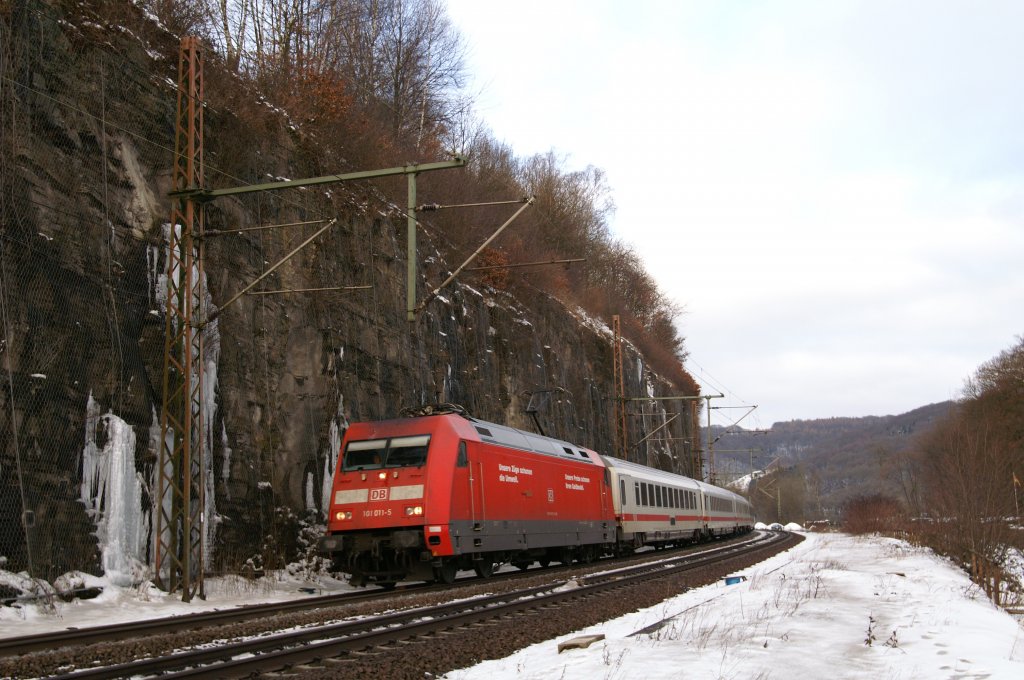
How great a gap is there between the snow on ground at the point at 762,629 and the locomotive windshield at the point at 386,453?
2.55m

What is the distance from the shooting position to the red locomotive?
17.5 m

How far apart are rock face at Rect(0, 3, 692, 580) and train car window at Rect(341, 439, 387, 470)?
7.13 feet

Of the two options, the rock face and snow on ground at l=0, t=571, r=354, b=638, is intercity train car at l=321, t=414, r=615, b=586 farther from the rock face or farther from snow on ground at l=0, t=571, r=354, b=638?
the rock face

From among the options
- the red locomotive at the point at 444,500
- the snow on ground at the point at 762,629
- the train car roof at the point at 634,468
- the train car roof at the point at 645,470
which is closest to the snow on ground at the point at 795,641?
the snow on ground at the point at 762,629

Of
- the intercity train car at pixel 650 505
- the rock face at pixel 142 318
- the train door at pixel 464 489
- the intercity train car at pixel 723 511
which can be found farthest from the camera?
the intercity train car at pixel 723 511

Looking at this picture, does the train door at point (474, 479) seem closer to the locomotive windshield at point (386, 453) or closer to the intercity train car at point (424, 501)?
the intercity train car at point (424, 501)

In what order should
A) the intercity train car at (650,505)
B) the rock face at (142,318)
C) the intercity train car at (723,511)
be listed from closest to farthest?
1. the rock face at (142,318)
2. the intercity train car at (650,505)
3. the intercity train car at (723,511)

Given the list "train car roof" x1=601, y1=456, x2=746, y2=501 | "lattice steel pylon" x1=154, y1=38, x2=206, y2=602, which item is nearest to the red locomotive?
"lattice steel pylon" x1=154, y1=38, x2=206, y2=602

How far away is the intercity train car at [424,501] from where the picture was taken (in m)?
17.4

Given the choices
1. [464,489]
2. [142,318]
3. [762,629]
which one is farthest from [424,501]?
[762,629]

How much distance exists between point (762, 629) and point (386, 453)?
8.98 meters

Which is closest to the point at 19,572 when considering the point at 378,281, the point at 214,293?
the point at 214,293

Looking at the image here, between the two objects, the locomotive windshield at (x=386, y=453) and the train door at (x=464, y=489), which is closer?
the train door at (x=464, y=489)

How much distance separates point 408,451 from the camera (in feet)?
59.3
